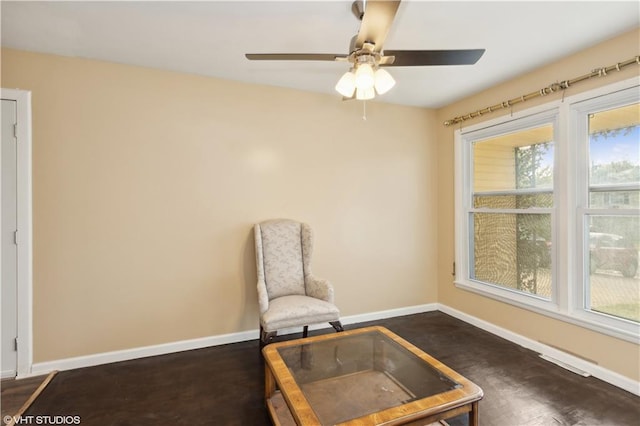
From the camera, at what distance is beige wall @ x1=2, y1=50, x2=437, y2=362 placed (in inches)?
96.6

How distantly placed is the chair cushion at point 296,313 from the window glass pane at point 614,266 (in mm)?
2097

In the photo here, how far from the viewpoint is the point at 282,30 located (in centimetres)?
212

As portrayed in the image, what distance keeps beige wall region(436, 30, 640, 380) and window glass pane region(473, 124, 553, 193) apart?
27 centimetres

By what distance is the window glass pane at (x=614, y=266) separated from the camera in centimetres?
221

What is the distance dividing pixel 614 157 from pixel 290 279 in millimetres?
2820

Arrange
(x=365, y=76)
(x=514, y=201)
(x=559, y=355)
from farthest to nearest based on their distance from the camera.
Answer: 1. (x=514, y=201)
2. (x=559, y=355)
3. (x=365, y=76)

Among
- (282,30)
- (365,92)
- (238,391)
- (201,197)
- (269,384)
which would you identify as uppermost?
(282,30)

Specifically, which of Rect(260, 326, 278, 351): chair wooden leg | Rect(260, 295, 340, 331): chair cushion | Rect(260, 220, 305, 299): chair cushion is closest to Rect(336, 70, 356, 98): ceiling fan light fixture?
Rect(260, 220, 305, 299): chair cushion

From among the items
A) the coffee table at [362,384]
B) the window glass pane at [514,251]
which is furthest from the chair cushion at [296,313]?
the window glass pane at [514,251]

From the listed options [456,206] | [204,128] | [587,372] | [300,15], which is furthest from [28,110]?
[587,372]

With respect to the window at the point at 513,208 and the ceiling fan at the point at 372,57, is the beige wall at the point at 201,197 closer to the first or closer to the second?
the window at the point at 513,208

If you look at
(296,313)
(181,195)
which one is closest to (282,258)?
(296,313)

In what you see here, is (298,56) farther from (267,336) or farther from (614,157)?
(614,157)

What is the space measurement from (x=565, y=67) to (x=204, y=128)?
3.17 metres
